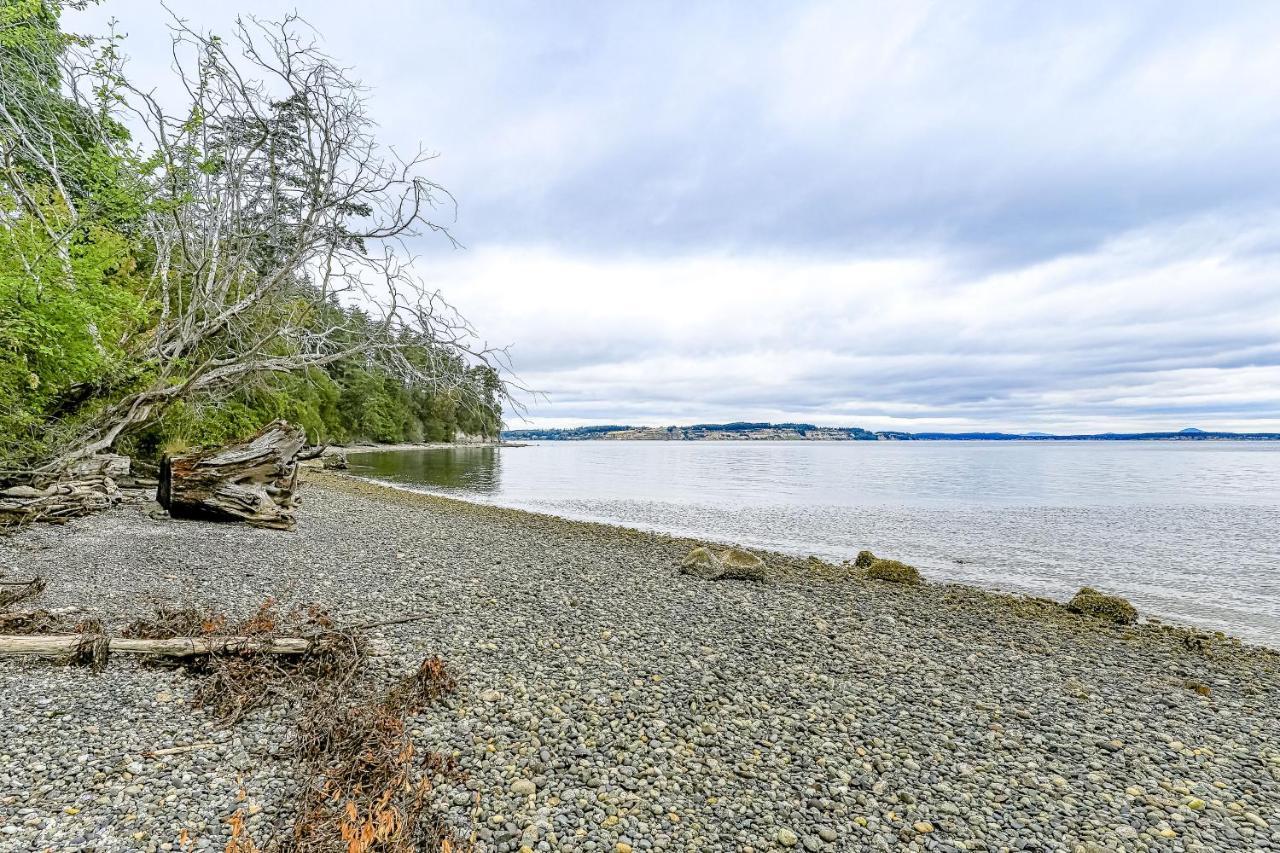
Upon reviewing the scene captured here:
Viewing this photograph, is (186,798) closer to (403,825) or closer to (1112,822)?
(403,825)

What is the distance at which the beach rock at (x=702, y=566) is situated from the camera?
11.5 metres

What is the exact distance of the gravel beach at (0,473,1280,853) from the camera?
3.81m

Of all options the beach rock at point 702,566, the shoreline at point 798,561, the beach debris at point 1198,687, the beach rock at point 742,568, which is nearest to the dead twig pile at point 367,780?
the beach rock at point 702,566

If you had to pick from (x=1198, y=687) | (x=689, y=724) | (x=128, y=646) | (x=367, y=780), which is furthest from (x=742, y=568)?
(x=128, y=646)

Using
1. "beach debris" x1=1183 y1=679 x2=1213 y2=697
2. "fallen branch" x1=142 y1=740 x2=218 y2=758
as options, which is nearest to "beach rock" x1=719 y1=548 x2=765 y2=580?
"beach debris" x1=1183 y1=679 x2=1213 y2=697

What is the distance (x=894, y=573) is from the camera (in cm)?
1299

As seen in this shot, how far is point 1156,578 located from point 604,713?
15.8 metres

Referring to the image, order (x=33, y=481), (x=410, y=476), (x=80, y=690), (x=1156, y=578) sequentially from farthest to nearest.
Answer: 1. (x=410, y=476)
2. (x=1156, y=578)
3. (x=33, y=481)
4. (x=80, y=690)

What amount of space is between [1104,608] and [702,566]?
715 cm

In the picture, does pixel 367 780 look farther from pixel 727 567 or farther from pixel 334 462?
pixel 334 462

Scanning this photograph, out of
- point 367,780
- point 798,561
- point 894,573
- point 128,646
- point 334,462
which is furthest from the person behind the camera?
point 334,462

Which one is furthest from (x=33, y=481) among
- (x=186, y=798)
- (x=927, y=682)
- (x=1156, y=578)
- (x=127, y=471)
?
(x=1156, y=578)

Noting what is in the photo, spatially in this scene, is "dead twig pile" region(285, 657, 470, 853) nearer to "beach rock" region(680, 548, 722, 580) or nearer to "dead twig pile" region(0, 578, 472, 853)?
"dead twig pile" region(0, 578, 472, 853)

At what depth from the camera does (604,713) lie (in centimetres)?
527
